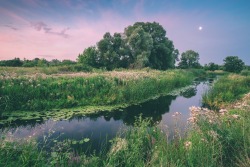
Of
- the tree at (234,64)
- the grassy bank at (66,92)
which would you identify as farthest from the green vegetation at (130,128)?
the tree at (234,64)

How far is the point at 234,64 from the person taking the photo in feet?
227

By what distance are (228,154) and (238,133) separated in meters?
0.61

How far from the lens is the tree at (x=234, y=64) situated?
68.5 m

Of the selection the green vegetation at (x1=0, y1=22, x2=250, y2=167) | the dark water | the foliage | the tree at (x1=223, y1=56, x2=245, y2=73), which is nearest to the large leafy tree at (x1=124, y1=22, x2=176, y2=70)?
the green vegetation at (x1=0, y1=22, x2=250, y2=167)

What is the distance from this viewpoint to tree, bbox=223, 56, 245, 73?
68500 mm

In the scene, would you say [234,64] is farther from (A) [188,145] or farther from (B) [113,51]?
(A) [188,145]

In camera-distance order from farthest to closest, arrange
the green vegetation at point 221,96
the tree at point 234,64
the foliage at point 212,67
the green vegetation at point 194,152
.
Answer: the foliage at point 212,67 → the tree at point 234,64 → the green vegetation at point 221,96 → the green vegetation at point 194,152

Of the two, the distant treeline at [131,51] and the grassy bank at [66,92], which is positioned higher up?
the distant treeline at [131,51]

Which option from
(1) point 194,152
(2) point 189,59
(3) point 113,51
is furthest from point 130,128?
(2) point 189,59

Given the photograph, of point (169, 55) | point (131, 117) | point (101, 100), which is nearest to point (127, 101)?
point (101, 100)

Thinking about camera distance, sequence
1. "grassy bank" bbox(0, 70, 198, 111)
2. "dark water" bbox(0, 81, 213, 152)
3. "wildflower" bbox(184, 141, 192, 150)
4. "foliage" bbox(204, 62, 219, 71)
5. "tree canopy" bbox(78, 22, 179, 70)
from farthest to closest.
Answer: "foliage" bbox(204, 62, 219, 71) → "tree canopy" bbox(78, 22, 179, 70) → "grassy bank" bbox(0, 70, 198, 111) → "dark water" bbox(0, 81, 213, 152) → "wildflower" bbox(184, 141, 192, 150)

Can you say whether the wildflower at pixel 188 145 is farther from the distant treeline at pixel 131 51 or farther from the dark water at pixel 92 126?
the distant treeline at pixel 131 51

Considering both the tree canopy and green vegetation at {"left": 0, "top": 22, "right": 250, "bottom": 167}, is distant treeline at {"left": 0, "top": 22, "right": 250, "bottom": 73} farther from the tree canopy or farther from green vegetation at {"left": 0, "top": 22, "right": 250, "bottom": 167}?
green vegetation at {"left": 0, "top": 22, "right": 250, "bottom": 167}

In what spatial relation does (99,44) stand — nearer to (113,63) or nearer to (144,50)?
(113,63)
